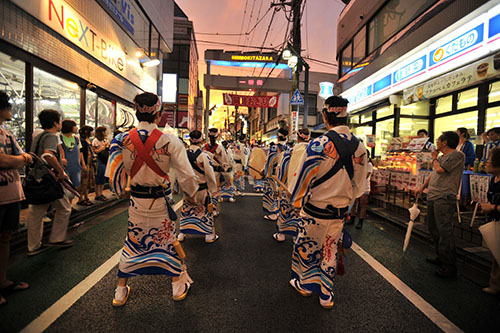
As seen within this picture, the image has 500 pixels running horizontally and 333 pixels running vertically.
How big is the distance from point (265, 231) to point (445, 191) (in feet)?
10.1

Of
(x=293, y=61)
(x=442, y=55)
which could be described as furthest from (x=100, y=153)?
(x=442, y=55)

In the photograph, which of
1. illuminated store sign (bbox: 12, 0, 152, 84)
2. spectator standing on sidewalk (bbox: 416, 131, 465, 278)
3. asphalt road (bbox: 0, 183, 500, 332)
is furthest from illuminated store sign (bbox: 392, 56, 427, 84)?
illuminated store sign (bbox: 12, 0, 152, 84)

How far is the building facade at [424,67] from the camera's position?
218 inches

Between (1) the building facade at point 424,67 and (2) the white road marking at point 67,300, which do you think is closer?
(2) the white road marking at point 67,300

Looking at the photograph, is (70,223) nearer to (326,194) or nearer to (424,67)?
(326,194)

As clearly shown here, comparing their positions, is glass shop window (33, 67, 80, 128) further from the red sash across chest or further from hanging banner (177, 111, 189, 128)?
hanging banner (177, 111, 189, 128)

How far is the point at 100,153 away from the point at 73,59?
2.97 meters

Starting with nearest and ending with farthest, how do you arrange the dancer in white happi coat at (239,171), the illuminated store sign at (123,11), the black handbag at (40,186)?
the black handbag at (40,186)
the illuminated store sign at (123,11)
the dancer in white happi coat at (239,171)

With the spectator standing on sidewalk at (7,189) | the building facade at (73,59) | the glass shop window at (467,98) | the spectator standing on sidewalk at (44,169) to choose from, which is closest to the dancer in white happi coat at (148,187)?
the spectator standing on sidewalk at (7,189)

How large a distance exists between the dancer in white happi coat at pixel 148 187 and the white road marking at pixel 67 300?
484 millimetres

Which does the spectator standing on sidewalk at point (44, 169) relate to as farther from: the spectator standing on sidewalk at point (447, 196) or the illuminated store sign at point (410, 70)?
the illuminated store sign at point (410, 70)

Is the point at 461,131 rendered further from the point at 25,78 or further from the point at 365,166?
the point at 25,78

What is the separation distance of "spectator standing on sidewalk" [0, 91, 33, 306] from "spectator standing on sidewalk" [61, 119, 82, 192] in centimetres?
201

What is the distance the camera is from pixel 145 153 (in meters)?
2.48
